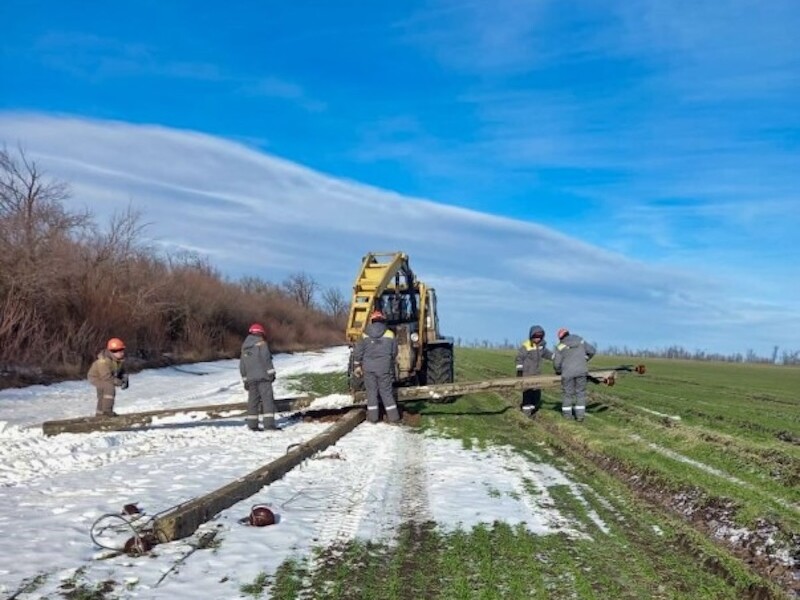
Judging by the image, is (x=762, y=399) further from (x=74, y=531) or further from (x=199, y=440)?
(x=74, y=531)

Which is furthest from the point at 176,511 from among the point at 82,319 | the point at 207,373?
the point at 207,373

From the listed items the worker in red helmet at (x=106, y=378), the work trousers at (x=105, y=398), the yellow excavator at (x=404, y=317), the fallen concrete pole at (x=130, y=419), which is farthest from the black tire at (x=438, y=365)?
the work trousers at (x=105, y=398)

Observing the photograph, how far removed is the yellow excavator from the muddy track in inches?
268

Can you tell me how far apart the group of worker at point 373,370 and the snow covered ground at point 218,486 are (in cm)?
58

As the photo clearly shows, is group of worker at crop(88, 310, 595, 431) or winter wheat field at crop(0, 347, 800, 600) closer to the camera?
winter wheat field at crop(0, 347, 800, 600)

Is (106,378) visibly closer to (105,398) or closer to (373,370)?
(105,398)

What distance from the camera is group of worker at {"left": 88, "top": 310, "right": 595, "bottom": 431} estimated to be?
42.7 ft

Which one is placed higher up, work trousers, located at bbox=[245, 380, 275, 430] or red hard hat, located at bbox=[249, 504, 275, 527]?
work trousers, located at bbox=[245, 380, 275, 430]

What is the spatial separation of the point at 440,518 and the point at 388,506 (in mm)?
672

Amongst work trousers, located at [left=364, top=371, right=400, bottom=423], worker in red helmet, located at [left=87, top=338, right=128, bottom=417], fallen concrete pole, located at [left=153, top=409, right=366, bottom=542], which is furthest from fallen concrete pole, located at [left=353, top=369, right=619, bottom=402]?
worker in red helmet, located at [left=87, top=338, right=128, bottom=417]

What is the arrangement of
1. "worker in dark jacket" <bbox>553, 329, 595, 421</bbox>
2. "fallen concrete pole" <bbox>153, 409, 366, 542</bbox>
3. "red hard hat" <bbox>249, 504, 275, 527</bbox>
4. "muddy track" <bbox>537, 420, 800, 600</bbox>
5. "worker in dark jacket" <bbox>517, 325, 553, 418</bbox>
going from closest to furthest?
"muddy track" <bbox>537, 420, 800, 600</bbox>
"fallen concrete pole" <bbox>153, 409, 366, 542</bbox>
"red hard hat" <bbox>249, 504, 275, 527</bbox>
"worker in dark jacket" <bbox>553, 329, 595, 421</bbox>
"worker in dark jacket" <bbox>517, 325, 553, 418</bbox>

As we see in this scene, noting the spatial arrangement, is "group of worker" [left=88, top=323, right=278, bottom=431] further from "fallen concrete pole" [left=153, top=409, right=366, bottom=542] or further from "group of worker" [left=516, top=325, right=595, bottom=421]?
"group of worker" [left=516, top=325, right=595, bottom=421]

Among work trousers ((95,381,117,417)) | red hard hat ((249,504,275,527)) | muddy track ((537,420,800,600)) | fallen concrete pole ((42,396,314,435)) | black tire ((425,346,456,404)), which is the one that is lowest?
muddy track ((537,420,800,600))

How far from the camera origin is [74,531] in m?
6.00
